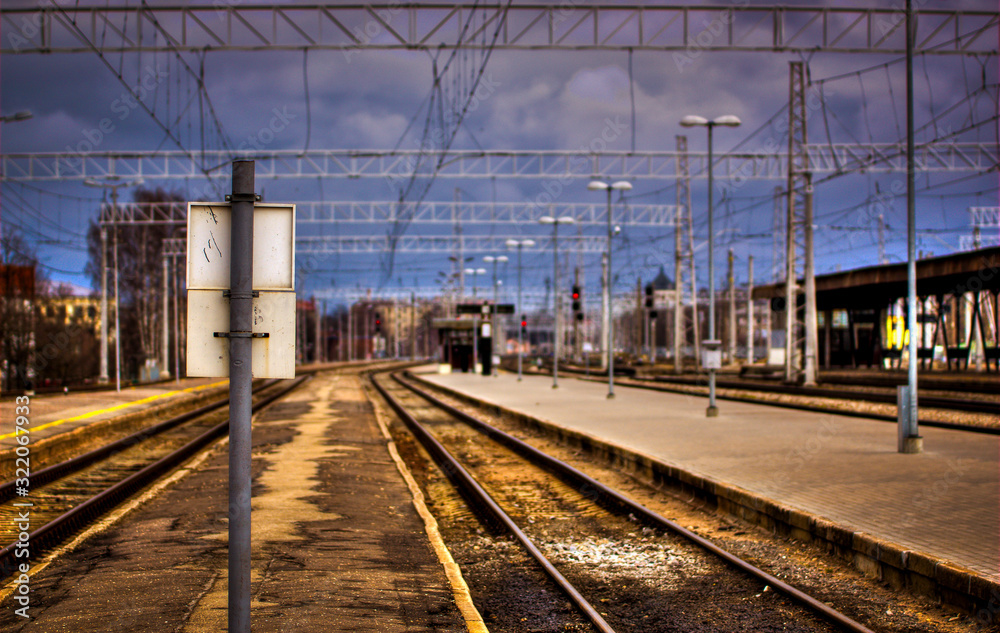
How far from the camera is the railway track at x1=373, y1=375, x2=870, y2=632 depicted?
6.16 metres

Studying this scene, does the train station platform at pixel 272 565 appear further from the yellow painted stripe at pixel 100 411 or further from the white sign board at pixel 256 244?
the yellow painted stripe at pixel 100 411

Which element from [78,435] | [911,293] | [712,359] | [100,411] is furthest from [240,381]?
[100,411]

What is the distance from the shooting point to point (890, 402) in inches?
981

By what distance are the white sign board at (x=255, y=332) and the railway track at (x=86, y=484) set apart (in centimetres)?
466

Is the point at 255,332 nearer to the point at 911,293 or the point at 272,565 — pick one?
the point at 272,565

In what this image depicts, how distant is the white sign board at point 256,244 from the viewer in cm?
389

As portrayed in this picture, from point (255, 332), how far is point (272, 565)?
378cm

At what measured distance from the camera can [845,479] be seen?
35.0 feet

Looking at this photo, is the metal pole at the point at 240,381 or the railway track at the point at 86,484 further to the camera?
the railway track at the point at 86,484

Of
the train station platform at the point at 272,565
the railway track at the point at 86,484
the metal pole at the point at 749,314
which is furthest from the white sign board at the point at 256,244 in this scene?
the metal pole at the point at 749,314

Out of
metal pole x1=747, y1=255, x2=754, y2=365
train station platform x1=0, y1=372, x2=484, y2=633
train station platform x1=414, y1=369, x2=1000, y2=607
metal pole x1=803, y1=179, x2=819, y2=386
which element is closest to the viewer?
train station platform x1=0, y1=372, x2=484, y2=633

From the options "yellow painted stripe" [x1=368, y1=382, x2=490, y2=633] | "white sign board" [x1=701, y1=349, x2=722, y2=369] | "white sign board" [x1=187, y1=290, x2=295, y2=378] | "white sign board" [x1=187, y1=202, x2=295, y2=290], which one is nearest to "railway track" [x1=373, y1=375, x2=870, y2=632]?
"yellow painted stripe" [x1=368, y1=382, x2=490, y2=633]

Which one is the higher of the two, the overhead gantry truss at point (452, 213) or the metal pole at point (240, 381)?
the overhead gantry truss at point (452, 213)

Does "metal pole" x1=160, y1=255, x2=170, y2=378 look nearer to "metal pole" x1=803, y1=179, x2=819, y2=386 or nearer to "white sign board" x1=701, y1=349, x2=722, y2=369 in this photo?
"white sign board" x1=701, y1=349, x2=722, y2=369
